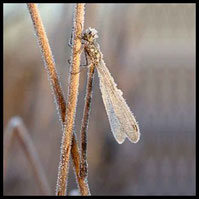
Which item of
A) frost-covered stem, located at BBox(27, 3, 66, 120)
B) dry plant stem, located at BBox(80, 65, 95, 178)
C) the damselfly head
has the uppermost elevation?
the damselfly head

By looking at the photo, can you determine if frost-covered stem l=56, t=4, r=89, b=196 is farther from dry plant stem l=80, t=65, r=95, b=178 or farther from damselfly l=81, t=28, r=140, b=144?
damselfly l=81, t=28, r=140, b=144

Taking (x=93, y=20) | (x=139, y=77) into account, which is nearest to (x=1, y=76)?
(x=93, y=20)

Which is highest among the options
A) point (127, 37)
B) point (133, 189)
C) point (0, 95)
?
point (127, 37)

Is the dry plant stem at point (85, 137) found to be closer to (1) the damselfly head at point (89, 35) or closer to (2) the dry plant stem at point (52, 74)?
(2) the dry plant stem at point (52, 74)

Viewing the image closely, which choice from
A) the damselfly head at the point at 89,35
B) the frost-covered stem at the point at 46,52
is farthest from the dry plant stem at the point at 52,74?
the damselfly head at the point at 89,35

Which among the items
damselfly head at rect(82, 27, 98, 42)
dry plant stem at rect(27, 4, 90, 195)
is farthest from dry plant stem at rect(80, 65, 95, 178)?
damselfly head at rect(82, 27, 98, 42)

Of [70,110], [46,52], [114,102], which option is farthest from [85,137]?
[114,102]

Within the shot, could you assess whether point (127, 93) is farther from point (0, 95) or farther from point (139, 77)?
point (0, 95)
